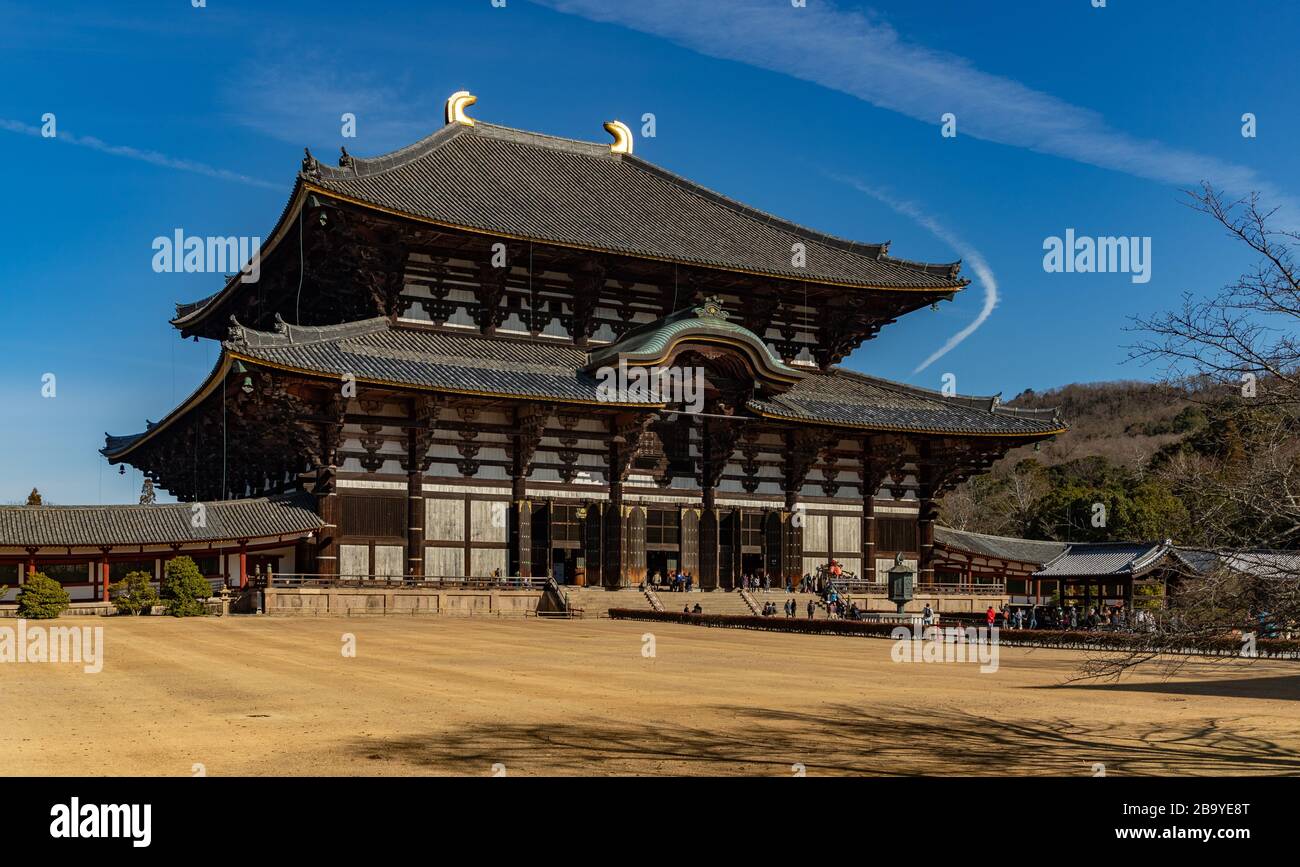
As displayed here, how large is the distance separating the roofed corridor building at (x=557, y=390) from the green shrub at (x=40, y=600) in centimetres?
918

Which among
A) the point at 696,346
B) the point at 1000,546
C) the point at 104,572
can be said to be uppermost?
the point at 696,346

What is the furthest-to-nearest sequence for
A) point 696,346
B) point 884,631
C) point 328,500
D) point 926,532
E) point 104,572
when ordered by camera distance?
point 926,532 → point 696,346 → point 328,500 → point 104,572 → point 884,631

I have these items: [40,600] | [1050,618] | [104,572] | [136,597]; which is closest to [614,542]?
[1050,618]

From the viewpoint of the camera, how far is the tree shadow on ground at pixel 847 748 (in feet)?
38.1

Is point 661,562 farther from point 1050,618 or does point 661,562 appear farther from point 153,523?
point 153,523

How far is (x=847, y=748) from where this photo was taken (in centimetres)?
1295

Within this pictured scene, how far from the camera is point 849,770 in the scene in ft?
38.0

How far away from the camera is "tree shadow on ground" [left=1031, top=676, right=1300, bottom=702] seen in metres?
19.3

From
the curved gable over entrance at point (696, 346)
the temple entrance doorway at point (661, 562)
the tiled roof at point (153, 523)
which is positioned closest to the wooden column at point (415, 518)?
the tiled roof at point (153, 523)

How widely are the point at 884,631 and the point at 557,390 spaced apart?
16977mm

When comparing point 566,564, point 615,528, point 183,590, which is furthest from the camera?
point 566,564

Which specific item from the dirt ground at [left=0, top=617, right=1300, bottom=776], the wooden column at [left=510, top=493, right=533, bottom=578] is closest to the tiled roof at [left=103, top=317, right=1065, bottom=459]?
the wooden column at [left=510, top=493, right=533, bottom=578]

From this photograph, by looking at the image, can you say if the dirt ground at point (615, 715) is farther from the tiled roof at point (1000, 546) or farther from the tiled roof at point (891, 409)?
the tiled roof at point (1000, 546)

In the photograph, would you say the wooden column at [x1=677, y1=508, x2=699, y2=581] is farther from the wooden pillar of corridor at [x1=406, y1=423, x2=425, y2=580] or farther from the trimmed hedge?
the wooden pillar of corridor at [x1=406, y1=423, x2=425, y2=580]
